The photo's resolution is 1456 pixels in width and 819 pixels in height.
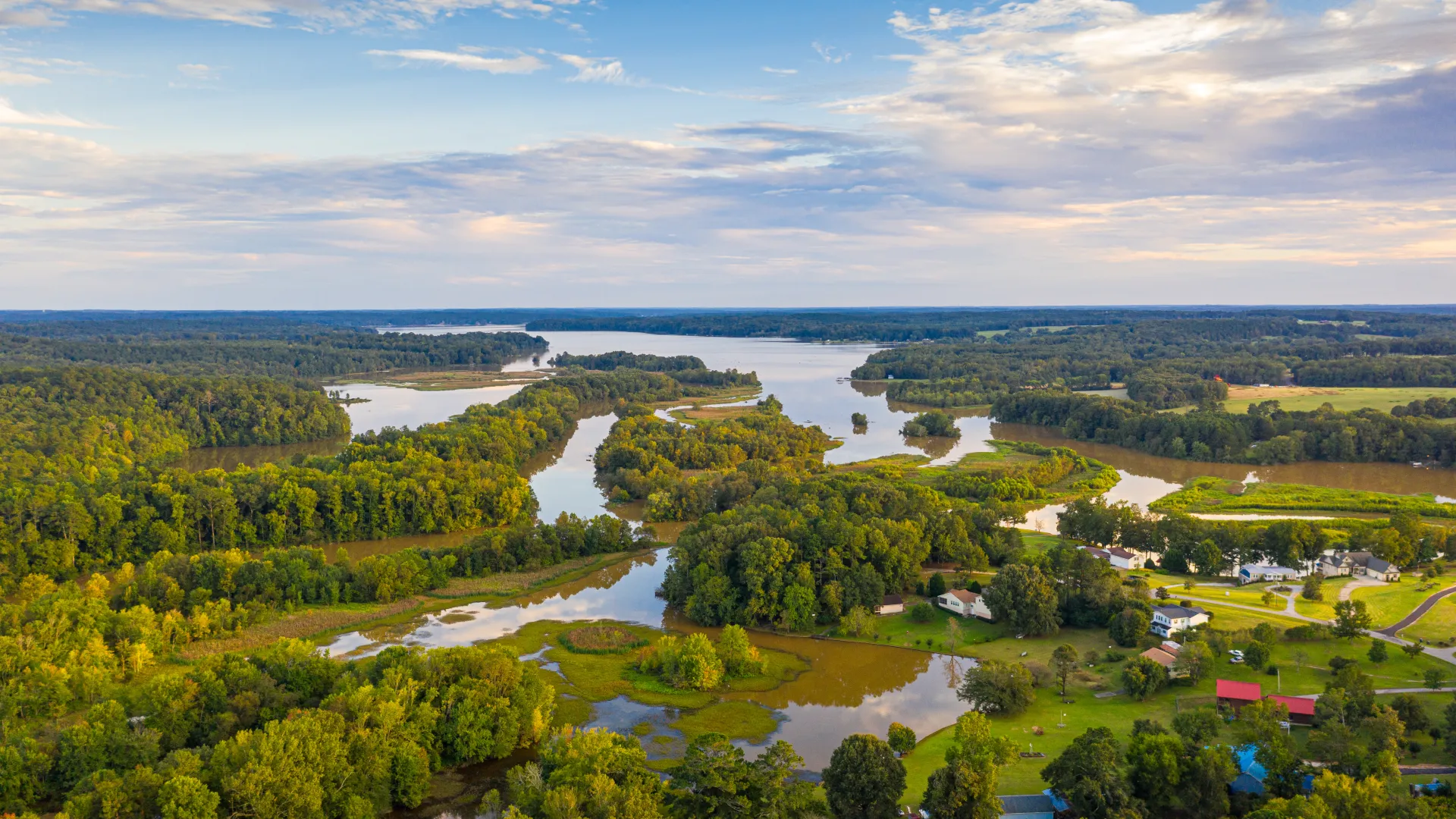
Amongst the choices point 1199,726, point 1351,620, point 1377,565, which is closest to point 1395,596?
point 1377,565

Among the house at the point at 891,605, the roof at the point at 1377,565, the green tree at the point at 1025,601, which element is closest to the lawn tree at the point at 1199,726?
the green tree at the point at 1025,601

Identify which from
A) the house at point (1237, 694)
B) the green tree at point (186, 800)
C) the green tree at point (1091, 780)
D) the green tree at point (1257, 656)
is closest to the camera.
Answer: the green tree at point (186, 800)

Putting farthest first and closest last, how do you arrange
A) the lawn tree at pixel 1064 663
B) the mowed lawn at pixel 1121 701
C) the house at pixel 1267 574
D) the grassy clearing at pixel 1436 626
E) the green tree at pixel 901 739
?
the house at pixel 1267 574, the grassy clearing at pixel 1436 626, the lawn tree at pixel 1064 663, the green tree at pixel 901 739, the mowed lawn at pixel 1121 701

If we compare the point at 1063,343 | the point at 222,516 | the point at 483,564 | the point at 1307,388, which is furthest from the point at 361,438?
the point at 1063,343

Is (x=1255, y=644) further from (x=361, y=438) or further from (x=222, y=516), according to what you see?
(x=361, y=438)

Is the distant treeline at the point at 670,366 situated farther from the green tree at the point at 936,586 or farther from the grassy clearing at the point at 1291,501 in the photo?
the green tree at the point at 936,586

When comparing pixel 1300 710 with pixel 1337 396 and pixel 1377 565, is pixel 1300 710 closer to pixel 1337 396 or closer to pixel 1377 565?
pixel 1377 565
